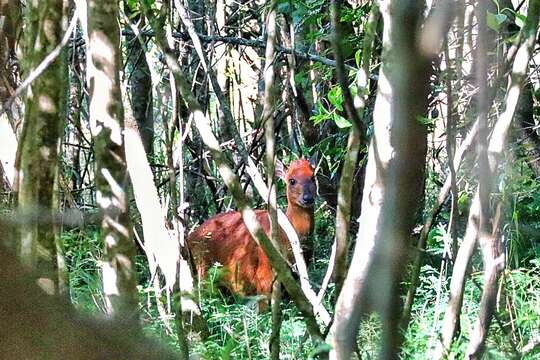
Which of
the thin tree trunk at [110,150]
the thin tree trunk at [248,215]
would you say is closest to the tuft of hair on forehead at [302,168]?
the thin tree trunk at [248,215]

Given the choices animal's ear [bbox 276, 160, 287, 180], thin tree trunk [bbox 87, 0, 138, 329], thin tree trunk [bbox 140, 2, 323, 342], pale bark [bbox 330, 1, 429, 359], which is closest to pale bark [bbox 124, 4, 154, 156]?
animal's ear [bbox 276, 160, 287, 180]

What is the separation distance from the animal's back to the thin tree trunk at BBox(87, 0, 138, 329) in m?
3.42

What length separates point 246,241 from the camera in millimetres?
5941

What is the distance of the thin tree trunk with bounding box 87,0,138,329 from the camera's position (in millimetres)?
2154

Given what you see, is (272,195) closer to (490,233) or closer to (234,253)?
(490,233)

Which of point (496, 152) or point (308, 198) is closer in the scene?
point (496, 152)

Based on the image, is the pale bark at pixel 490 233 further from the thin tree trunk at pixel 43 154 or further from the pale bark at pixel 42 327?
the pale bark at pixel 42 327

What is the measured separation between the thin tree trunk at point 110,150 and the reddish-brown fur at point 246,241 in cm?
347

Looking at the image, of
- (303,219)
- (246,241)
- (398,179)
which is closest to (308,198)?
(303,219)

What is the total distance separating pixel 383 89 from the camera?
1211 millimetres

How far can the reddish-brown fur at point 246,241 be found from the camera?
227 inches

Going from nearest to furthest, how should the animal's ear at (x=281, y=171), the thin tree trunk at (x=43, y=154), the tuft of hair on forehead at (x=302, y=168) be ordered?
1. the thin tree trunk at (x=43, y=154)
2. the tuft of hair on forehead at (x=302, y=168)
3. the animal's ear at (x=281, y=171)

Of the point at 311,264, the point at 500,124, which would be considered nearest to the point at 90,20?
the point at 500,124

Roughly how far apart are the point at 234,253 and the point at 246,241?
12 centimetres
